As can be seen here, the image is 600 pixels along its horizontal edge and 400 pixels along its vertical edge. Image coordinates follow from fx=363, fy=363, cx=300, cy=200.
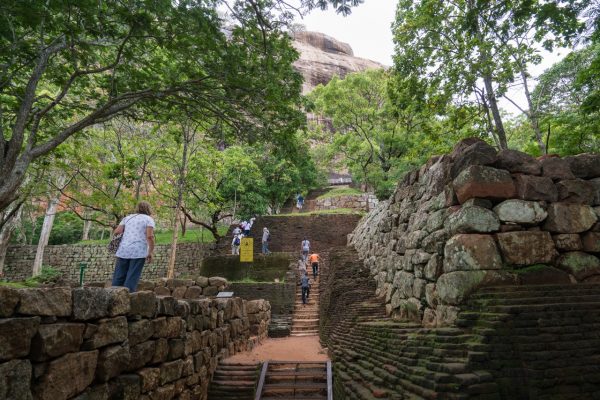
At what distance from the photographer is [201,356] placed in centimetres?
535

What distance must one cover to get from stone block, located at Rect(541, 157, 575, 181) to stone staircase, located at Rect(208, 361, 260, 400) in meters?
5.41

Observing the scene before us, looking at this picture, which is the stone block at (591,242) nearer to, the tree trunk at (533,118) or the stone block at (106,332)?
the stone block at (106,332)

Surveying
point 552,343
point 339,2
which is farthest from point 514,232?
point 339,2

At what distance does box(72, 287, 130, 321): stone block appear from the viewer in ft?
8.32

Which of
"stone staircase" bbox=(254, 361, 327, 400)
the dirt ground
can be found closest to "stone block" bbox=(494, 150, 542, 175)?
"stone staircase" bbox=(254, 361, 327, 400)

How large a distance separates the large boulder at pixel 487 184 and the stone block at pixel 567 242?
0.73 meters

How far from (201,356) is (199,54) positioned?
5.02m

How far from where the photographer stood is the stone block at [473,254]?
4.20 meters

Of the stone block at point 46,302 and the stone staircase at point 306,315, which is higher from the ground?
the stone block at point 46,302

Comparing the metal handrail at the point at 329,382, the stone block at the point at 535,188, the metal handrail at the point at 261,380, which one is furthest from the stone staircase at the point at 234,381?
the stone block at the point at 535,188

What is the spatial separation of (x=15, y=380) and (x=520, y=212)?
16.5ft

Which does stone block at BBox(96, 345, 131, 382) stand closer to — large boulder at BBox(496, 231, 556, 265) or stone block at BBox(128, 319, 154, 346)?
stone block at BBox(128, 319, 154, 346)

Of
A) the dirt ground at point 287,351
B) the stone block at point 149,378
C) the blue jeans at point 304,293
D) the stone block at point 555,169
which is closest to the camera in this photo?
the stone block at point 149,378

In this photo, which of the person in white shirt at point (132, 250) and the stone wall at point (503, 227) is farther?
the person in white shirt at point (132, 250)
